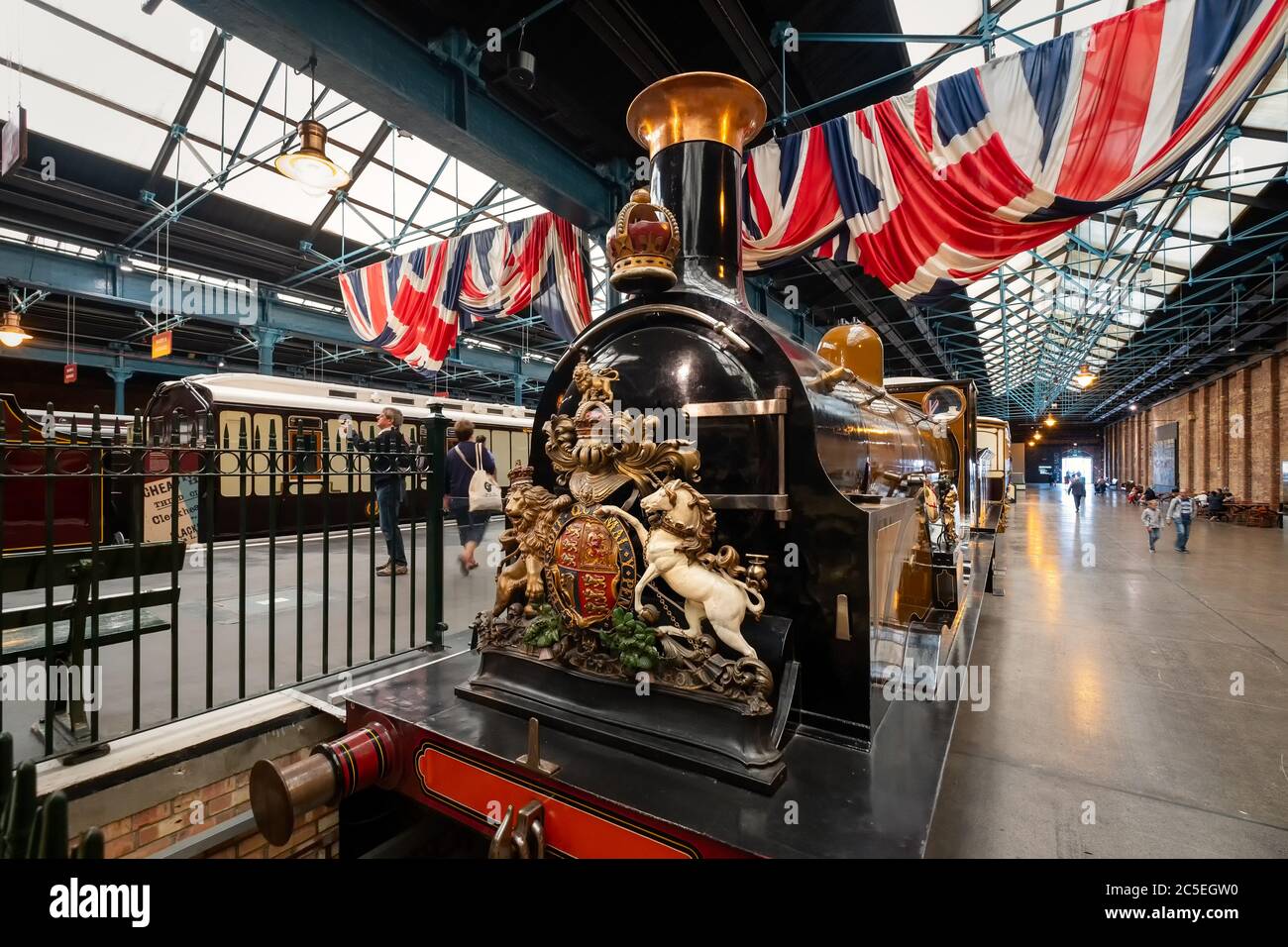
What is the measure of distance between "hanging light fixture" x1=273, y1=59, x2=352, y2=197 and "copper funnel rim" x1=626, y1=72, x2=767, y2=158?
371 centimetres

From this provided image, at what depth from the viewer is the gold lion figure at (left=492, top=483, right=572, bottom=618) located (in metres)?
2.42

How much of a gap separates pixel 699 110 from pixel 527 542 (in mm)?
2176

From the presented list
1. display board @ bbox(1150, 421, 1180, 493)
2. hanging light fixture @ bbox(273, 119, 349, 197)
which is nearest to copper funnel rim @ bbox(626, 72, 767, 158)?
hanging light fixture @ bbox(273, 119, 349, 197)

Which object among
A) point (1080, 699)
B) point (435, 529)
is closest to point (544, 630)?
point (435, 529)

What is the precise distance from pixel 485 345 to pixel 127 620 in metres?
16.2

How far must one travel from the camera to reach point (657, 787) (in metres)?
1.77

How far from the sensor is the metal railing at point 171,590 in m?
2.28

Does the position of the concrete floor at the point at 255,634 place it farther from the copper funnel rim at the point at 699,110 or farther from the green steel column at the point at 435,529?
the copper funnel rim at the point at 699,110

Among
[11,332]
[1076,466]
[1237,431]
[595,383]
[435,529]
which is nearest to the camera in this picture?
[595,383]

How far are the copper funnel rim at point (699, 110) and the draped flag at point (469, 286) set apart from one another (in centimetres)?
351

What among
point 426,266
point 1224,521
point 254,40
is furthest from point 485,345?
point 1224,521

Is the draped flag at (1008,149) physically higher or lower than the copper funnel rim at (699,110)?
higher

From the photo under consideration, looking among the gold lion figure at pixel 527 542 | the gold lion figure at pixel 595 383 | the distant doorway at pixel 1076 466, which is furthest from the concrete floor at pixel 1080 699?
the distant doorway at pixel 1076 466

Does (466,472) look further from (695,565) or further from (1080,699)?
(1080,699)
